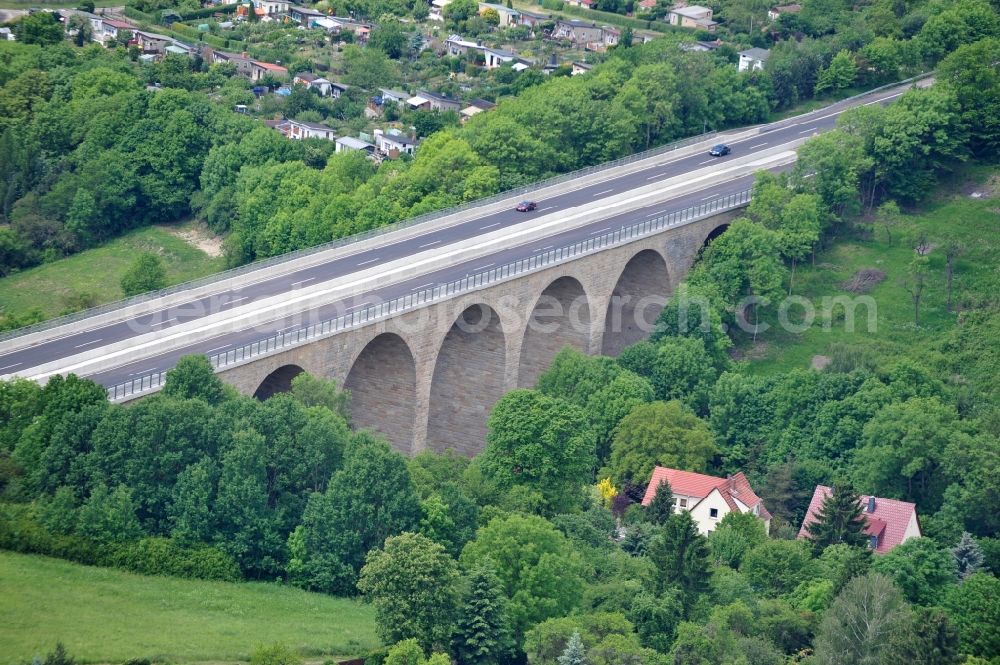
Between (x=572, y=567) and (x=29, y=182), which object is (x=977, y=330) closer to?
(x=572, y=567)

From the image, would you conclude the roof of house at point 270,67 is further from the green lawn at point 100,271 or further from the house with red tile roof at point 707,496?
the house with red tile roof at point 707,496

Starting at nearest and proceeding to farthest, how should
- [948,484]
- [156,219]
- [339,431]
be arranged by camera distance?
[339,431] → [948,484] → [156,219]

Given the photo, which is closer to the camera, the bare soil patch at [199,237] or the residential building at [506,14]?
the bare soil patch at [199,237]

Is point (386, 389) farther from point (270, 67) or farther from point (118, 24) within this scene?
point (118, 24)

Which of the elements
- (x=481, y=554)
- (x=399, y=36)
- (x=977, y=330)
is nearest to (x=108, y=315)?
(x=481, y=554)

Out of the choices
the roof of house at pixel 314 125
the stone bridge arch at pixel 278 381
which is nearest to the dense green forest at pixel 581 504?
the stone bridge arch at pixel 278 381

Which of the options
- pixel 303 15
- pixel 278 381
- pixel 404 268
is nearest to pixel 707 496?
pixel 278 381
